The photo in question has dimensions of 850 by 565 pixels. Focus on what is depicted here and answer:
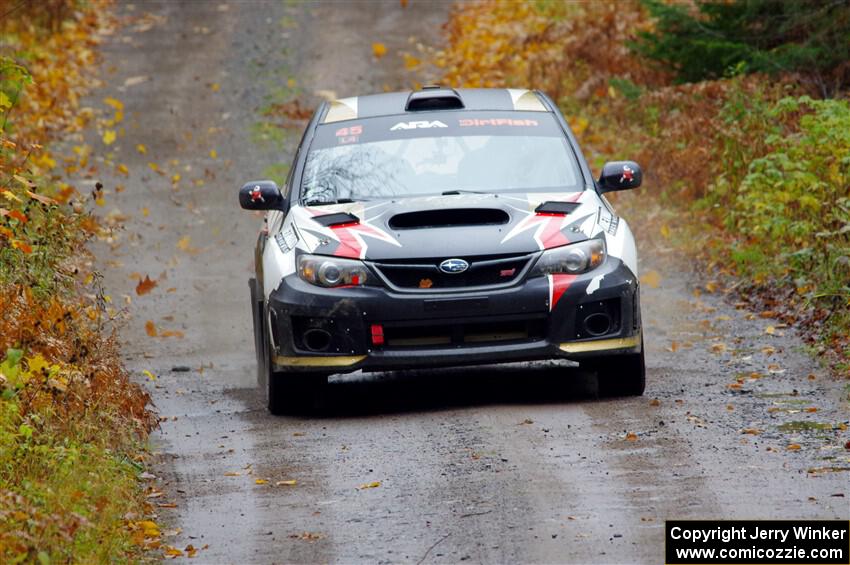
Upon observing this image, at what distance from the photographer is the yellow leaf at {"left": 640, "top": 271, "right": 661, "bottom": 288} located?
14.2m

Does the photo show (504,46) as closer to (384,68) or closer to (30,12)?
(384,68)

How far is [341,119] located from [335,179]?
81 centimetres

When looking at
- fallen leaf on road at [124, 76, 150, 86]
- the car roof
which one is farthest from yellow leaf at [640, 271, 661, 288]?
fallen leaf on road at [124, 76, 150, 86]

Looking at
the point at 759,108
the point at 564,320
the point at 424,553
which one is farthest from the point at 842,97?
the point at 424,553

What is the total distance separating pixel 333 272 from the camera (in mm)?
8617

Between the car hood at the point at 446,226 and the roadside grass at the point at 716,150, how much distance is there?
2.25 metres

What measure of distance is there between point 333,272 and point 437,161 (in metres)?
1.49

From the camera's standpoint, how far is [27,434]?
6730mm

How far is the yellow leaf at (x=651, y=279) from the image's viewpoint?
14.2 m

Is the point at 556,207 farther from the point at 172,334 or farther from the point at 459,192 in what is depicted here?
the point at 172,334

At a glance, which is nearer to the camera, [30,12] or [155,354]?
[155,354]

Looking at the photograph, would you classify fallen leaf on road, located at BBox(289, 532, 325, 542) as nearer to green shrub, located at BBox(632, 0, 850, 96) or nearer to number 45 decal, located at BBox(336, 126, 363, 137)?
number 45 decal, located at BBox(336, 126, 363, 137)

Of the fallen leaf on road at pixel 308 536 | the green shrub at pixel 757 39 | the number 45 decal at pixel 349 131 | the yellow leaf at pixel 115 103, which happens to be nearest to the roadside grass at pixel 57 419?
the fallen leaf on road at pixel 308 536

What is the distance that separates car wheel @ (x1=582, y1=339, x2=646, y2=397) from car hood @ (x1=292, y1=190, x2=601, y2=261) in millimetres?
762
